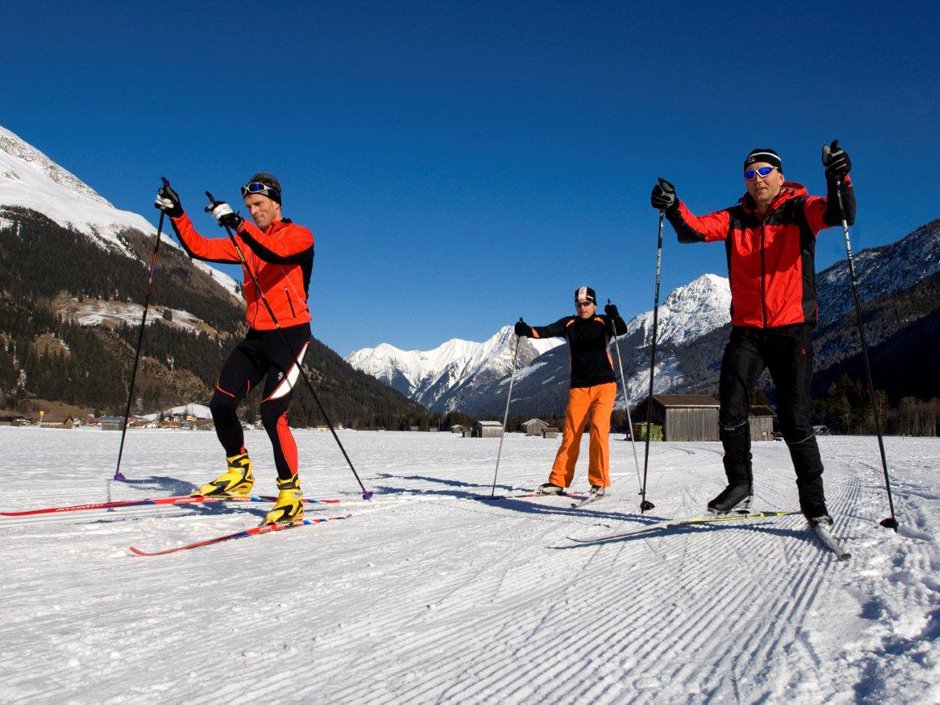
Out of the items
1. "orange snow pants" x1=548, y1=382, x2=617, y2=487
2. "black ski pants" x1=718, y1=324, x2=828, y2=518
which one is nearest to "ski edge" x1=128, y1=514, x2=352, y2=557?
"orange snow pants" x1=548, y1=382, x2=617, y2=487

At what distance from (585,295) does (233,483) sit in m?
4.39

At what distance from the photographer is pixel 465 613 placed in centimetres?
248

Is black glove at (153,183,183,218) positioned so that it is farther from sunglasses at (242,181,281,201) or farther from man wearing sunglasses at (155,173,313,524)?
sunglasses at (242,181,281,201)

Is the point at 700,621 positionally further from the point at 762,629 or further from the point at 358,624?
the point at 358,624

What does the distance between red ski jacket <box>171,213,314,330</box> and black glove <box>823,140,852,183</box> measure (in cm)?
359

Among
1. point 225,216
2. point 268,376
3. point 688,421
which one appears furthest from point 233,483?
point 688,421

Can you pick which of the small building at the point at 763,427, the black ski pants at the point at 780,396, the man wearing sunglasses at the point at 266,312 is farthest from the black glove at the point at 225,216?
the small building at the point at 763,427

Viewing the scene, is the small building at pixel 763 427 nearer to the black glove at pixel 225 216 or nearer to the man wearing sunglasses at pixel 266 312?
the man wearing sunglasses at pixel 266 312

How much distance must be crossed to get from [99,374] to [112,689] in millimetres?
134186

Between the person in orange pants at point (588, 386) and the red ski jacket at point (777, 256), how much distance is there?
270cm

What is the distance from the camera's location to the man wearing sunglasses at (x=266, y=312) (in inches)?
197

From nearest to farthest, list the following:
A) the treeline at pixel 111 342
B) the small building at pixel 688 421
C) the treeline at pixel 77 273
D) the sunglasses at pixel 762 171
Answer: the sunglasses at pixel 762 171 → the small building at pixel 688 421 → the treeline at pixel 111 342 → the treeline at pixel 77 273

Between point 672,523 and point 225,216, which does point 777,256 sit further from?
point 225,216

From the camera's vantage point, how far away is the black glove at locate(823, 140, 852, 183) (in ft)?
12.6
